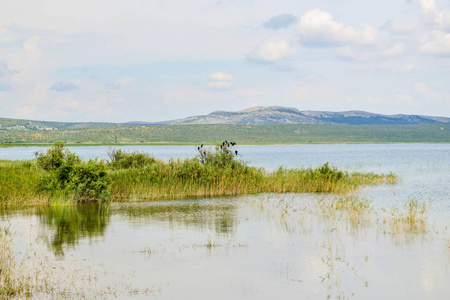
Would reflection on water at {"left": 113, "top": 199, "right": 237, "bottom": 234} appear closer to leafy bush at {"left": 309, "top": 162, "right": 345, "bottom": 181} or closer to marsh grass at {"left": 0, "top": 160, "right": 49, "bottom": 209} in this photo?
marsh grass at {"left": 0, "top": 160, "right": 49, "bottom": 209}

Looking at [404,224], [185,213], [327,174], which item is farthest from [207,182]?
[404,224]

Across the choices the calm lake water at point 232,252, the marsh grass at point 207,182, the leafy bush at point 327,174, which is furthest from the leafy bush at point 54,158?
the leafy bush at point 327,174

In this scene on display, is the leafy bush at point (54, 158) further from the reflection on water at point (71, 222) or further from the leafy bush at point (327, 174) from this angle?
the leafy bush at point (327, 174)

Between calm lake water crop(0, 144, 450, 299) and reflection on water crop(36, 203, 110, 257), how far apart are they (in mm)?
37

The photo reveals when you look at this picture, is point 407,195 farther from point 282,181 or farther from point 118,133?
point 118,133

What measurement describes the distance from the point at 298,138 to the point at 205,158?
162 meters

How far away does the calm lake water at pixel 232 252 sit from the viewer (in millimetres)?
11688

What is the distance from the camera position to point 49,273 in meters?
12.4

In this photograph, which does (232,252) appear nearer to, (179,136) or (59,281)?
(59,281)

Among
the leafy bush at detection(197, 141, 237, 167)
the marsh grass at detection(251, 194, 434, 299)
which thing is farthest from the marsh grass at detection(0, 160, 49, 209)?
the marsh grass at detection(251, 194, 434, 299)

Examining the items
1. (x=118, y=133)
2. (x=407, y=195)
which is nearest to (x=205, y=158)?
(x=407, y=195)

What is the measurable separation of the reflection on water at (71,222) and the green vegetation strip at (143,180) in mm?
1218

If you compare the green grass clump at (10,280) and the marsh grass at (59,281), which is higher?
the green grass clump at (10,280)

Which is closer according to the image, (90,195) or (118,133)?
(90,195)
